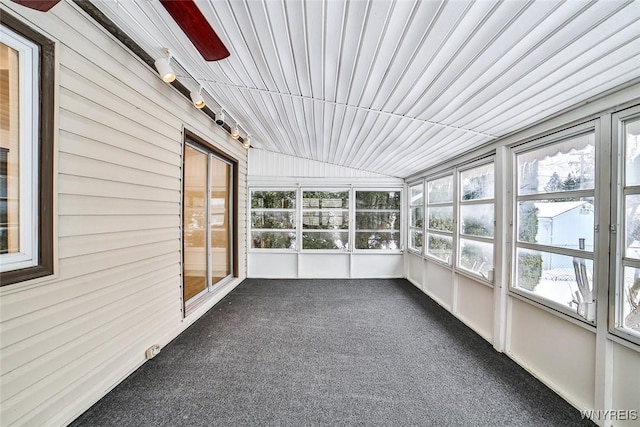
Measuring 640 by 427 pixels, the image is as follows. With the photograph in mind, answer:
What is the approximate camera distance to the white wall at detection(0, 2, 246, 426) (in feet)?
4.72

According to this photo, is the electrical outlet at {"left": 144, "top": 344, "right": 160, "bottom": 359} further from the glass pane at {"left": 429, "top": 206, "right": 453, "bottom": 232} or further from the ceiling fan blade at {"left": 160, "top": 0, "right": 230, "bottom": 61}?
the glass pane at {"left": 429, "top": 206, "right": 453, "bottom": 232}

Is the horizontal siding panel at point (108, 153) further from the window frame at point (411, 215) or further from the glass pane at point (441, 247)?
the window frame at point (411, 215)

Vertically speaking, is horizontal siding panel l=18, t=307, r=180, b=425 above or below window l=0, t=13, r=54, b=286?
below

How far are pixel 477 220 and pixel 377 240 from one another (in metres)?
2.61

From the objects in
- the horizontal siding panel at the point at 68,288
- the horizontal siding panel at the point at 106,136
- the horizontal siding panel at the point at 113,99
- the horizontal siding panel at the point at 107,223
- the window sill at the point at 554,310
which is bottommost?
the window sill at the point at 554,310

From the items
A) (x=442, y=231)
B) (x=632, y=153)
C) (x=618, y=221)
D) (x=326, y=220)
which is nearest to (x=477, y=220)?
(x=442, y=231)

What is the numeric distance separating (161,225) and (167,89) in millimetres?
1422

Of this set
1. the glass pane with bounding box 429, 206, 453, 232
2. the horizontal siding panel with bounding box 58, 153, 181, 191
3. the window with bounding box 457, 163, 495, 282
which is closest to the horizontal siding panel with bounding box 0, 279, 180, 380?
the horizontal siding panel with bounding box 58, 153, 181, 191

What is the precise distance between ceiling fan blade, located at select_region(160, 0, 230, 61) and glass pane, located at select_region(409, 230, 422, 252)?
464 centimetres

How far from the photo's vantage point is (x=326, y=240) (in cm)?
568

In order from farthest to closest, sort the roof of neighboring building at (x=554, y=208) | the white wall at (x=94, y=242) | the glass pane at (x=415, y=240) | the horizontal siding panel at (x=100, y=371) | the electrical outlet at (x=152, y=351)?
the glass pane at (x=415, y=240)
the electrical outlet at (x=152, y=351)
the roof of neighboring building at (x=554, y=208)
the horizontal siding panel at (x=100, y=371)
the white wall at (x=94, y=242)

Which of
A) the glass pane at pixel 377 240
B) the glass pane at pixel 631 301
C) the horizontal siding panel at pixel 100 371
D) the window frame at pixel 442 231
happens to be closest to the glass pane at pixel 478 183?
the window frame at pixel 442 231

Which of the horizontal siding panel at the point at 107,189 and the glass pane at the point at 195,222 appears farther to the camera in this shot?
the glass pane at the point at 195,222

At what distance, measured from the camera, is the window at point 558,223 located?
1.91m
